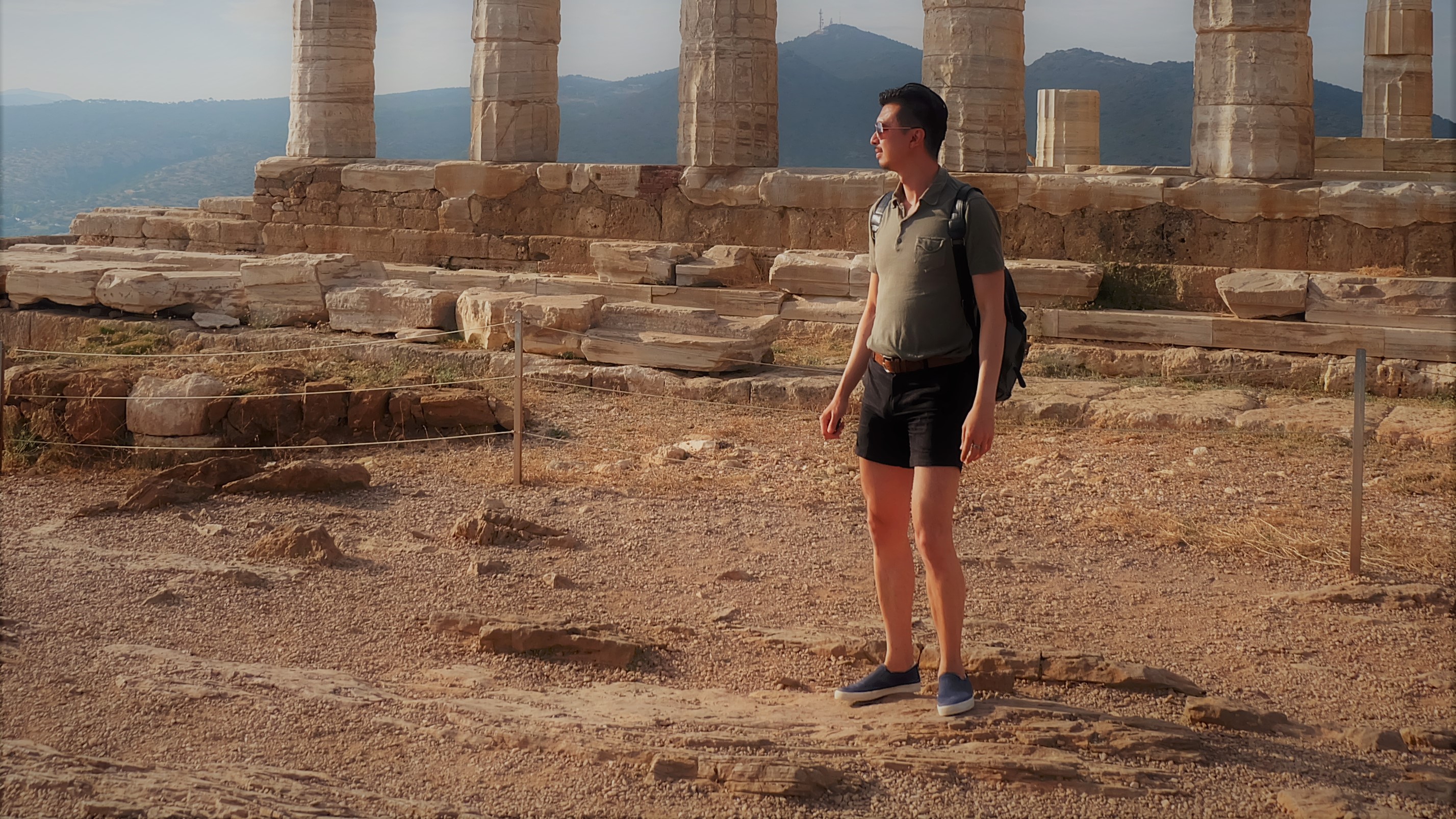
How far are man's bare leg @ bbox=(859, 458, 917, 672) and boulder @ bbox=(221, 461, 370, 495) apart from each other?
3724mm

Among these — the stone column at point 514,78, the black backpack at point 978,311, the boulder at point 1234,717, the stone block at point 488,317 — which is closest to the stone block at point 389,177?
the stone column at point 514,78

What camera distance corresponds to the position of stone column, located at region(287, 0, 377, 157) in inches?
576

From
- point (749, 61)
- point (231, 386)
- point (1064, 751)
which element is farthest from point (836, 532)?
point (749, 61)

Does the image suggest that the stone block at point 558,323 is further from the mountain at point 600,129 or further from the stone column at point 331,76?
the mountain at point 600,129

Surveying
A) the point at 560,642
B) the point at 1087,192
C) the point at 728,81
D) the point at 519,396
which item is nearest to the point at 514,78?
the point at 728,81

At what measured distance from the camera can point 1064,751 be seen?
3.43 meters

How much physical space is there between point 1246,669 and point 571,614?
8.09ft

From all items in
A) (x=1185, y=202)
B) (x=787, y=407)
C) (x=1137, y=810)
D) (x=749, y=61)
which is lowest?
(x=1137, y=810)

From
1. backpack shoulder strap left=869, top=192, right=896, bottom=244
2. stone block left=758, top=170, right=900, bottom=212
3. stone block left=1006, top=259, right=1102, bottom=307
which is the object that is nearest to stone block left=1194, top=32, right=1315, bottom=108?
stone block left=1006, top=259, right=1102, bottom=307

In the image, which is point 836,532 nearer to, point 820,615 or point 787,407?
point 820,615

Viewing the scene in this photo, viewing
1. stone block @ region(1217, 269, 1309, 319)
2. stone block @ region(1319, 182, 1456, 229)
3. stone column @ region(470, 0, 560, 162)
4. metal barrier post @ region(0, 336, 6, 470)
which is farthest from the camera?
stone column @ region(470, 0, 560, 162)

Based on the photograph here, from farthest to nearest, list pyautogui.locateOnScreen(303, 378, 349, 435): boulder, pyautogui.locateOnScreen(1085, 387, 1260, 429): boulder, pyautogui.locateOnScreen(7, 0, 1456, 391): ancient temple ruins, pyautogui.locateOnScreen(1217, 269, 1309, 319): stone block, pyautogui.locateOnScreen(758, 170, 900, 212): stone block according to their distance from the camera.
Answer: pyautogui.locateOnScreen(758, 170, 900, 212): stone block
pyautogui.locateOnScreen(7, 0, 1456, 391): ancient temple ruins
pyautogui.locateOnScreen(1217, 269, 1309, 319): stone block
pyautogui.locateOnScreen(1085, 387, 1260, 429): boulder
pyautogui.locateOnScreen(303, 378, 349, 435): boulder

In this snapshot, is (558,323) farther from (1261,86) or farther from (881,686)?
(881,686)

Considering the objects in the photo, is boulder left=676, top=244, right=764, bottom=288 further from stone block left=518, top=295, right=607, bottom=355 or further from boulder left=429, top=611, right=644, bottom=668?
boulder left=429, top=611, right=644, bottom=668
